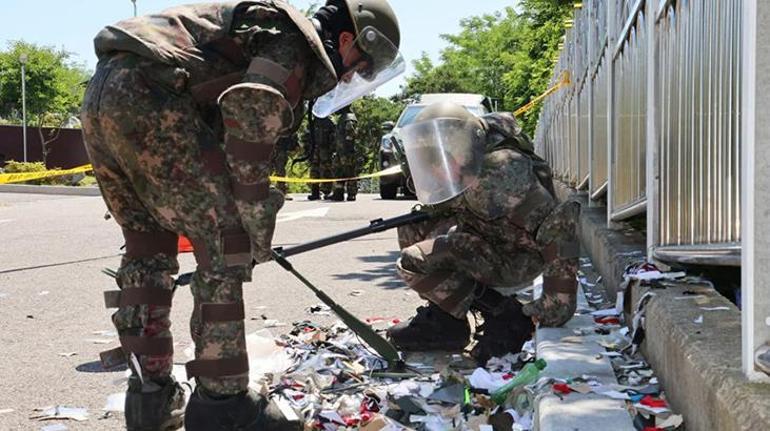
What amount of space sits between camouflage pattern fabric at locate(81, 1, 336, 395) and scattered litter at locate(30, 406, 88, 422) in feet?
2.09

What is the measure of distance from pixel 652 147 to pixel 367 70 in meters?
1.27

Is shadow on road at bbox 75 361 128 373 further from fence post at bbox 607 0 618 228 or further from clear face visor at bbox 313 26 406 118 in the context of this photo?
fence post at bbox 607 0 618 228

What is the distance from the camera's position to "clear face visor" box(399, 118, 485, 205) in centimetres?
384

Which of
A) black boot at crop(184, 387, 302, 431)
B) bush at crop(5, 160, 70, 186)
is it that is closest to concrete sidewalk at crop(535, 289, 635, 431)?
black boot at crop(184, 387, 302, 431)

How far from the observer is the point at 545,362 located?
321 cm

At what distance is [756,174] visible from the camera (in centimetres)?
174

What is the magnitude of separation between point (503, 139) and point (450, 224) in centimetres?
77

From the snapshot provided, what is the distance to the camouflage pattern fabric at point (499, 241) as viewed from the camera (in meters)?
3.85

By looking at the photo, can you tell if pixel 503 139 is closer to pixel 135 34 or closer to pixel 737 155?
pixel 737 155

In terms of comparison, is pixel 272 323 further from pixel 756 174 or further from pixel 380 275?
pixel 756 174

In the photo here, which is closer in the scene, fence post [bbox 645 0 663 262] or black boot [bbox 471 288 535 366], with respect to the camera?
fence post [bbox 645 0 663 262]

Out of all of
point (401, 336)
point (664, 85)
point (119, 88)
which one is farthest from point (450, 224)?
point (119, 88)

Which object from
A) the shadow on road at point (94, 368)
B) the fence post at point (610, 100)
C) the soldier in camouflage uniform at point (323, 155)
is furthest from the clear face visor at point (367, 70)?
the soldier in camouflage uniform at point (323, 155)

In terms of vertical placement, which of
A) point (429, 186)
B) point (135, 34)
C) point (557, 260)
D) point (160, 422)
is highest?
point (135, 34)
